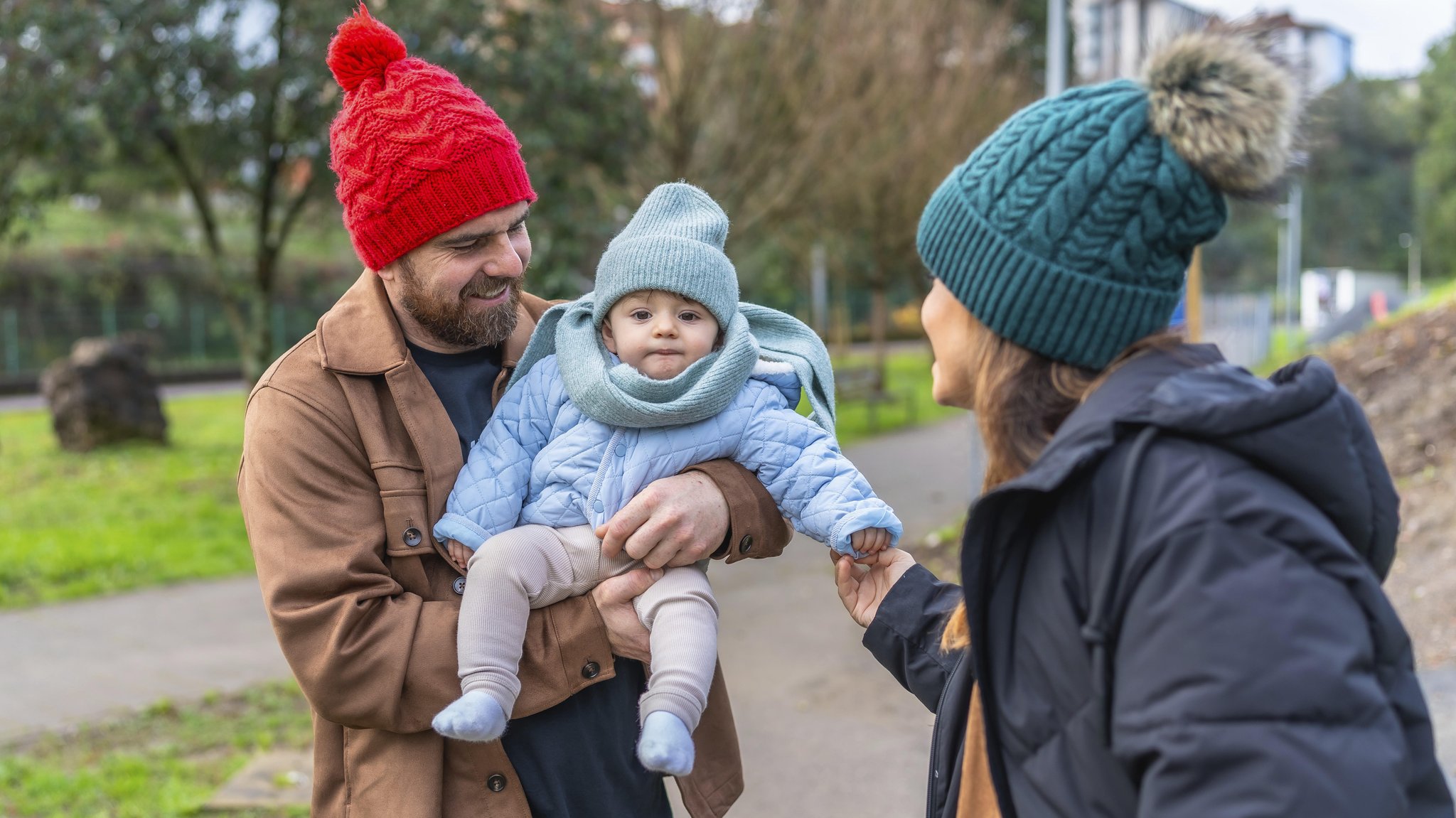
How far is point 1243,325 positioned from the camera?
28078 millimetres

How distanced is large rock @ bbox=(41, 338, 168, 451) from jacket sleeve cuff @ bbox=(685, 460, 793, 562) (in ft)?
47.5

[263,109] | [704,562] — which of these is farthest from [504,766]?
[263,109]

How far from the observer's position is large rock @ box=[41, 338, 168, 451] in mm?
14445

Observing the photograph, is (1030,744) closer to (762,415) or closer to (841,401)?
(762,415)

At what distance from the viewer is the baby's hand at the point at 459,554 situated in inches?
86.0

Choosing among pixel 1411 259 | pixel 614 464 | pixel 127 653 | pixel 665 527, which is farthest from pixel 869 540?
pixel 1411 259

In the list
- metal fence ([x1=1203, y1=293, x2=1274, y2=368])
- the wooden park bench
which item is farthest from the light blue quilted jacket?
metal fence ([x1=1203, y1=293, x2=1274, y2=368])

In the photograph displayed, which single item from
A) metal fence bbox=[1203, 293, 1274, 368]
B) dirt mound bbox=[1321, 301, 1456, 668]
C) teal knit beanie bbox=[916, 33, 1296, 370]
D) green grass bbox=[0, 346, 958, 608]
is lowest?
metal fence bbox=[1203, 293, 1274, 368]

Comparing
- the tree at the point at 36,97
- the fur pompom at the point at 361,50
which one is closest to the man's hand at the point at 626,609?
the fur pompom at the point at 361,50

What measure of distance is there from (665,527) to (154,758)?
13.7 feet

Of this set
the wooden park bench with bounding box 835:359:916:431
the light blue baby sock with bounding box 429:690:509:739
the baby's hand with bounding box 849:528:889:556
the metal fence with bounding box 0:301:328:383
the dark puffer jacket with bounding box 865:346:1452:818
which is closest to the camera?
the dark puffer jacket with bounding box 865:346:1452:818

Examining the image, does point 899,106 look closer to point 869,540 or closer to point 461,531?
point 869,540

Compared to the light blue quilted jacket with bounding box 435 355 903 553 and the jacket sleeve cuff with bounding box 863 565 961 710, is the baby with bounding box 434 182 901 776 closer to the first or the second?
the light blue quilted jacket with bounding box 435 355 903 553

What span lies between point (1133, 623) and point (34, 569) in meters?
9.16
